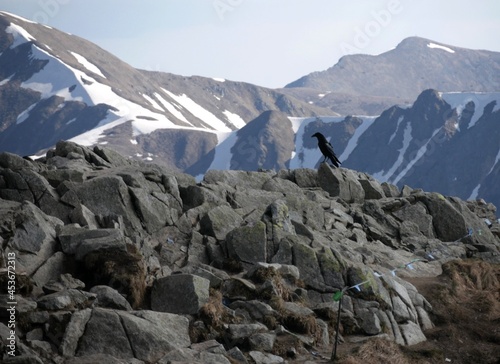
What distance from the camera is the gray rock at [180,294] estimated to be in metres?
23.0

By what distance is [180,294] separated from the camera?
23.3 m

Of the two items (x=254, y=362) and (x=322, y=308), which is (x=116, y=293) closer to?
(x=254, y=362)

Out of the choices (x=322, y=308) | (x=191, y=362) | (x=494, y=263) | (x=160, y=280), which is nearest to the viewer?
(x=191, y=362)

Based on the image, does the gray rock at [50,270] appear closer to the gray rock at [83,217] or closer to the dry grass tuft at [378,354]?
the gray rock at [83,217]

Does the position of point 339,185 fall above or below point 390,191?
above

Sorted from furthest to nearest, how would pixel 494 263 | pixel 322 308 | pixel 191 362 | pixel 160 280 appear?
1. pixel 494 263
2. pixel 322 308
3. pixel 160 280
4. pixel 191 362

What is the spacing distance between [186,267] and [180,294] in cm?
298

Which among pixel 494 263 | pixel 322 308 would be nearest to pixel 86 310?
pixel 322 308

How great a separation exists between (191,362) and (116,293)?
14.5ft

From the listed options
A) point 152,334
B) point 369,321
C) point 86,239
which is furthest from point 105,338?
point 369,321

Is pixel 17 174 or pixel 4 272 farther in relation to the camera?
pixel 17 174

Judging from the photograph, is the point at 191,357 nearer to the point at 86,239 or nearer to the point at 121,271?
the point at 121,271

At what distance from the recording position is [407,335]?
88.9 ft

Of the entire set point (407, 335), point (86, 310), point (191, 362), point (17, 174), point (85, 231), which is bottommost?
point (407, 335)
